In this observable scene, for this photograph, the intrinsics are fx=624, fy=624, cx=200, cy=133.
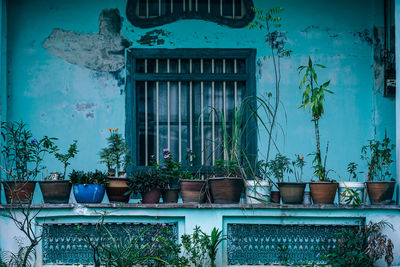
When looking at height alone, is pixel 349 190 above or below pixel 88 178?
below

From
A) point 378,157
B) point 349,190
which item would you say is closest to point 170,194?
point 349,190

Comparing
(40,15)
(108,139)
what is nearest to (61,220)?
(108,139)

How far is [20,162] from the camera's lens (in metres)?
7.26

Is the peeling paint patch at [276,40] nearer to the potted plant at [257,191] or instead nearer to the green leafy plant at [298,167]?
the green leafy plant at [298,167]

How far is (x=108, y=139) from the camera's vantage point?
6930 millimetres

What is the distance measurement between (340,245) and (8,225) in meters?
3.32

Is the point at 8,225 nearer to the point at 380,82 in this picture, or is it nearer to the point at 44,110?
the point at 44,110

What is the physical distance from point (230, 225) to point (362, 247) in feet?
4.36

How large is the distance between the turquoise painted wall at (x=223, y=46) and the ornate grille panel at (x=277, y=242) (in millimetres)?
1138

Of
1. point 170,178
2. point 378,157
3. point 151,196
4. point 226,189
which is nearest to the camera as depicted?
point 226,189

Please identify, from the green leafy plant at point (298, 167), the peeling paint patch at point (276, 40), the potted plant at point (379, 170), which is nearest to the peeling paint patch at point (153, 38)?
the peeling paint patch at point (276, 40)

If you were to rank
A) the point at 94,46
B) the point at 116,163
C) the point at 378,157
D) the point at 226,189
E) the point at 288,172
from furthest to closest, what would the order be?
the point at 94,46, the point at 288,172, the point at 116,163, the point at 378,157, the point at 226,189

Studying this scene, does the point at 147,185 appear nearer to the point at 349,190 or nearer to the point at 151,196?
the point at 151,196

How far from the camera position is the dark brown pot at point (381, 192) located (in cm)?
640
